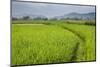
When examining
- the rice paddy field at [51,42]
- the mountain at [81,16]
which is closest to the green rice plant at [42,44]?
the rice paddy field at [51,42]

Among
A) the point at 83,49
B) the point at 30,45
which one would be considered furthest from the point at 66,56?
the point at 30,45

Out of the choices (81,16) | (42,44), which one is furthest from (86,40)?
(42,44)

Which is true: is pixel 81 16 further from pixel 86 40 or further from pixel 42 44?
pixel 42 44

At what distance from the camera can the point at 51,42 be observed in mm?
2564

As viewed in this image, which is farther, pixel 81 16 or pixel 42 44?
pixel 81 16

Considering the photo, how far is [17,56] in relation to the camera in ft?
7.84

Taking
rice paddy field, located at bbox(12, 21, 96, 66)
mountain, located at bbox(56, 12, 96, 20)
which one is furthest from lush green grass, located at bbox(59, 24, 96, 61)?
mountain, located at bbox(56, 12, 96, 20)

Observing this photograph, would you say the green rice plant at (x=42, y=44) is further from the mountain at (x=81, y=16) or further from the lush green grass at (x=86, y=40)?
the mountain at (x=81, y=16)

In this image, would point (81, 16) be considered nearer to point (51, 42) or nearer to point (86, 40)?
point (86, 40)

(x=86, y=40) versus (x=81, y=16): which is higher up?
(x=81, y=16)

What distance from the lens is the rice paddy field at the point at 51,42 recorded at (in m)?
2.41

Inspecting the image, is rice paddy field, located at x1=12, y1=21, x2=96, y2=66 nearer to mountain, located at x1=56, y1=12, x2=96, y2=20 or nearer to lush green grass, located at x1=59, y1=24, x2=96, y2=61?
lush green grass, located at x1=59, y1=24, x2=96, y2=61

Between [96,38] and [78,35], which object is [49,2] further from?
[96,38]
